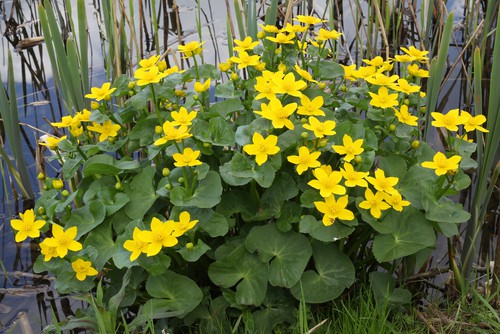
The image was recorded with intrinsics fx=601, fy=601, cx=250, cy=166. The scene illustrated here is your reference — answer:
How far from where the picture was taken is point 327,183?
163 centimetres

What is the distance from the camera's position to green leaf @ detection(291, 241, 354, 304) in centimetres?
177

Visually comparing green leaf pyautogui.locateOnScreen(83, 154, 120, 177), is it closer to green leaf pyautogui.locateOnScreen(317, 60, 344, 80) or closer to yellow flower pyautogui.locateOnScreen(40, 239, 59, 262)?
yellow flower pyautogui.locateOnScreen(40, 239, 59, 262)

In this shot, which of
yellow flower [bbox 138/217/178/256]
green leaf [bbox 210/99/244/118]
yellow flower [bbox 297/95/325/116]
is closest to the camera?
yellow flower [bbox 138/217/178/256]

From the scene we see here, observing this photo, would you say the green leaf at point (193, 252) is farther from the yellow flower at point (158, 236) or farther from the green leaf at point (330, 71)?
the green leaf at point (330, 71)

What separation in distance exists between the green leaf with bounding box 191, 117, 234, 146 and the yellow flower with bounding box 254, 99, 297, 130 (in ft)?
0.42

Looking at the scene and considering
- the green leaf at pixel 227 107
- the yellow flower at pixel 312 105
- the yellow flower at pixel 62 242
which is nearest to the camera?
the yellow flower at pixel 62 242

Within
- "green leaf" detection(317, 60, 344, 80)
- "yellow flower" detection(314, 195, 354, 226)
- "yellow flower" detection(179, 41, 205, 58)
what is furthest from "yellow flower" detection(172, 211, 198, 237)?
"green leaf" detection(317, 60, 344, 80)

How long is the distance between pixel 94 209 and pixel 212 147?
41cm

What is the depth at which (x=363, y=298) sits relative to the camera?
78.2 inches

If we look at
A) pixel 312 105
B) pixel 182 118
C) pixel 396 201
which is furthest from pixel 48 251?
pixel 396 201

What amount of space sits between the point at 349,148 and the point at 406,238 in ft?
1.05

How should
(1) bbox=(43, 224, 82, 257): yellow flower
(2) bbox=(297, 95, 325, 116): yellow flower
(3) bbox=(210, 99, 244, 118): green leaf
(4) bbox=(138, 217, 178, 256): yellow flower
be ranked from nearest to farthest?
(4) bbox=(138, 217, 178, 256): yellow flower, (1) bbox=(43, 224, 82, 257): yellow flower, (2) bbox=(297, 95, 325, 116): yellow flower, (3) bbox=(210, 99, 244, 118): green leaf

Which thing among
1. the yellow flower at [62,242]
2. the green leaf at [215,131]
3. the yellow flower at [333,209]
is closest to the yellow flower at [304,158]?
the yellow flower at [333,209]

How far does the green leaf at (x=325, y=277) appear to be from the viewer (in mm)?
1772
